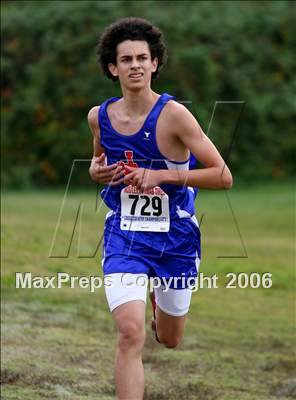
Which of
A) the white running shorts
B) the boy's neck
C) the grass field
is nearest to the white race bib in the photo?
the white running shorts

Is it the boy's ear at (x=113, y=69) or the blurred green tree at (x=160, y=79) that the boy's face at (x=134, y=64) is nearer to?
the boy's ear at (x=113, y=69)

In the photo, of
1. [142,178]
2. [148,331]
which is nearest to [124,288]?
[142,178]

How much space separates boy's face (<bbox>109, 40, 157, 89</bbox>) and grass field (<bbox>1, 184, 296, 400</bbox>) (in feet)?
7.13

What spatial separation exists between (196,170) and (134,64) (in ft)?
2.09

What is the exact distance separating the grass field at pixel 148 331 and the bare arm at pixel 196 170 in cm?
194

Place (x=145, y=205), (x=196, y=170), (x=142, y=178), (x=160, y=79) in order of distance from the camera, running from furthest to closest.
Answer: (x=160, y=79), (x=145, y=205), (x=196, y=170), (x=142, y=178)

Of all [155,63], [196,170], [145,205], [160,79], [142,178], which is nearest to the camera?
[142,178]

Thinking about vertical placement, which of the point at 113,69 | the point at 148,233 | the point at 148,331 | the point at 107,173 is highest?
the point at 113,69

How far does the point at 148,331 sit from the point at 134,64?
14.1ft

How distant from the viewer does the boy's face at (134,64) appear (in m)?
5.51

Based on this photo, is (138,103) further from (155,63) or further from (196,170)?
(196,170)

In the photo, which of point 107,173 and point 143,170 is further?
point 107,173

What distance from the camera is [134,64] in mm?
5520

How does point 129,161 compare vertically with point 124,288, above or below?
above
